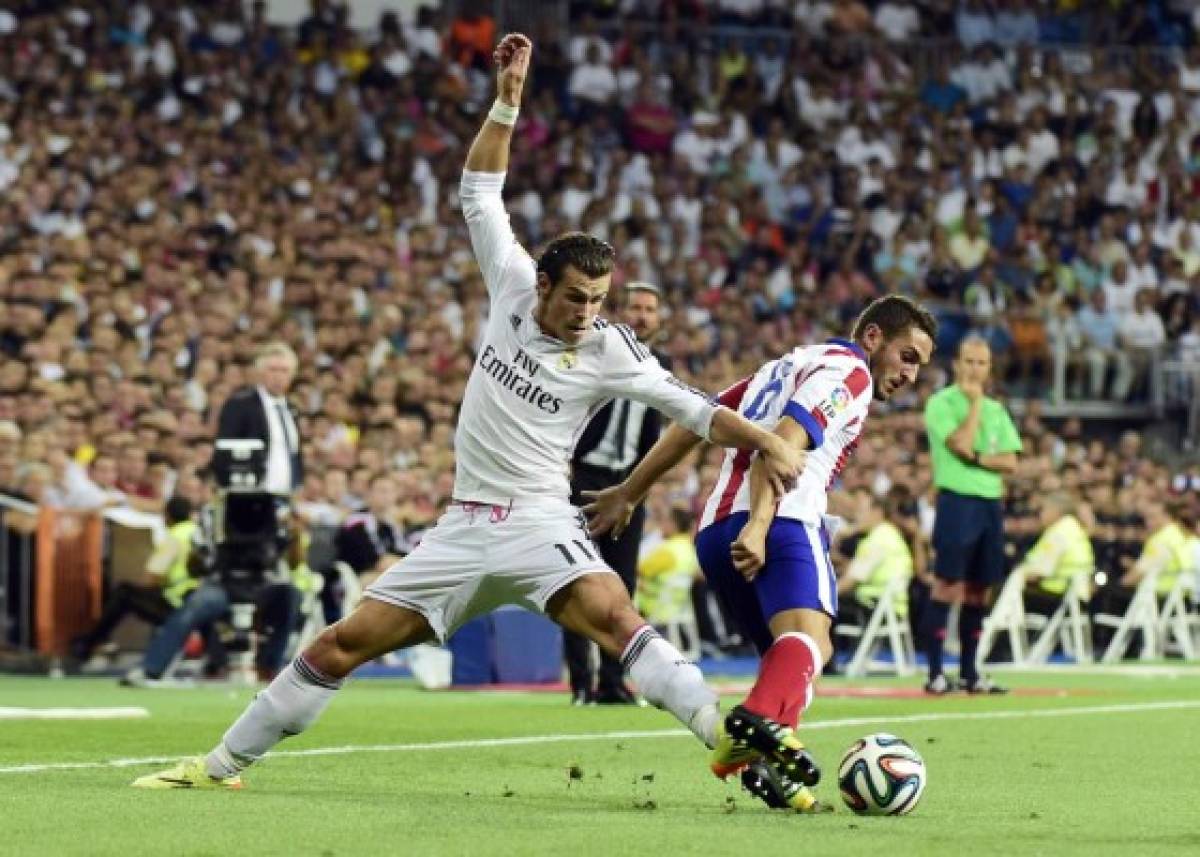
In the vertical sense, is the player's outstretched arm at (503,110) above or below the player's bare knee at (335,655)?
above

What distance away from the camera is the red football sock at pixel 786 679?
834cm

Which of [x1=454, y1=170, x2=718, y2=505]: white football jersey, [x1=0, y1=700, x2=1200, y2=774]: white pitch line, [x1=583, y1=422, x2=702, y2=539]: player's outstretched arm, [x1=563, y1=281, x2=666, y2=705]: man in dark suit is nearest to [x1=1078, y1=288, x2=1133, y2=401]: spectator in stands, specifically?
[x1=0, y1=700, x2=1200, y2=774]: white pitch line

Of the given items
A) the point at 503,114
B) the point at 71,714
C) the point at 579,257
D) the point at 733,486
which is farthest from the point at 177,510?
the point at 579,257

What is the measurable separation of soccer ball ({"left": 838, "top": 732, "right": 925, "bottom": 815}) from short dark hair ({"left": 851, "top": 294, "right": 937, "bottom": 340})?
1.62 m

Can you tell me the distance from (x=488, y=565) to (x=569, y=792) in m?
1.00

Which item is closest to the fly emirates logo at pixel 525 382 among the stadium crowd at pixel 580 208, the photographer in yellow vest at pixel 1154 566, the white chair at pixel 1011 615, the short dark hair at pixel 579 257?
the short dark hair at pixel 579 257

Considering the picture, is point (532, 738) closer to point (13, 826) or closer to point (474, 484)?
point (474, 484)

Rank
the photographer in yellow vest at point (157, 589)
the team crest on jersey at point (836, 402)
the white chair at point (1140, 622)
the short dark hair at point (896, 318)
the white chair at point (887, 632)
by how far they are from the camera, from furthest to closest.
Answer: the white chair at point (1140, 622) < the white chair at point (887, 632) < the photographer in yellow vest at point (157, 589) < the short dark hair at point (896, 318) < the team crest on jersey at point (836, 402)

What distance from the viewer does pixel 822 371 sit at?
8852 millimetres

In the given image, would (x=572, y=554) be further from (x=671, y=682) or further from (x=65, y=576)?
(x=65, y=576)

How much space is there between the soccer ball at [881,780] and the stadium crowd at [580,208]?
12033 mm

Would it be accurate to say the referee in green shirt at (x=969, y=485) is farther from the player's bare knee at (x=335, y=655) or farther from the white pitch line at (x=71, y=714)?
the player's bare knee at (x=335, y=655)

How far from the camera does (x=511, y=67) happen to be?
29.9 feet

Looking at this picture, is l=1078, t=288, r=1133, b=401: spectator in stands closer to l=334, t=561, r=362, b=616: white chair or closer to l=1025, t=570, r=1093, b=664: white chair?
l=1025, t=570, r=1093, b=664: white chair
